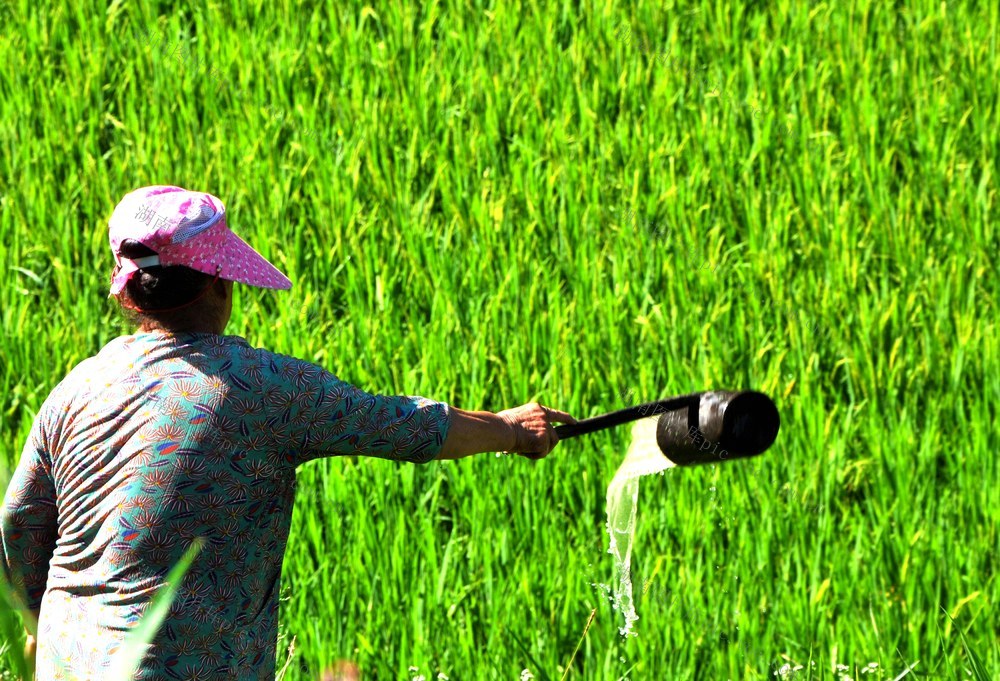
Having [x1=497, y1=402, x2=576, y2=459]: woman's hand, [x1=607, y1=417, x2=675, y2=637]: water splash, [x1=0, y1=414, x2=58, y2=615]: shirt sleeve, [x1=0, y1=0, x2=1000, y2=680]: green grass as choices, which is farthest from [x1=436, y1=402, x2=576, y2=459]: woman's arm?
[x1=0, y1=0, x2=1000, y2=680]: green grass

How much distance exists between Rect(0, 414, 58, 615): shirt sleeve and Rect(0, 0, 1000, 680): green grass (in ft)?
3.30

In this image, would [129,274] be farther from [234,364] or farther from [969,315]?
[969,315]

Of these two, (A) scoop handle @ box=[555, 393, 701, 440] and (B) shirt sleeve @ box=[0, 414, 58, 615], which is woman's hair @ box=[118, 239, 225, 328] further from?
(A) scoop handle @ box=[555, 393, 701, 440]

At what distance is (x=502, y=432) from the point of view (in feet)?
6.03

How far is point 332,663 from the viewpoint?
2.70 metres

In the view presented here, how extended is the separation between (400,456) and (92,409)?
0.41m

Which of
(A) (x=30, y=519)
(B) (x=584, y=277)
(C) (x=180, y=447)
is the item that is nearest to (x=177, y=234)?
(C) (x=180, y=447)

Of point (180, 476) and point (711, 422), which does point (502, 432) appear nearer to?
point (711, 422)

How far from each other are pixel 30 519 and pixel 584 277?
2.23 meters

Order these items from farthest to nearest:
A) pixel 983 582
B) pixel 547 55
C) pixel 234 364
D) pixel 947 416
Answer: pixel 547 55 → pixel 947 416 → pixel 983 582 → pixel 234 364

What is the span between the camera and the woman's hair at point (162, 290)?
162cm

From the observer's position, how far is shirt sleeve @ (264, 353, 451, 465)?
1.63 metres

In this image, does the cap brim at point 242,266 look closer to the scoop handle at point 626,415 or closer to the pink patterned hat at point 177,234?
the pink patterned hat at point 177,234

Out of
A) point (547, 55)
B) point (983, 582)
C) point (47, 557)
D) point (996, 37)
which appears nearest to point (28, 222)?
point (547, 55)
